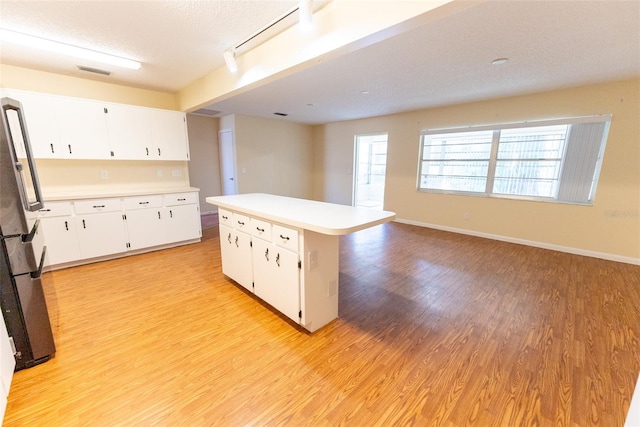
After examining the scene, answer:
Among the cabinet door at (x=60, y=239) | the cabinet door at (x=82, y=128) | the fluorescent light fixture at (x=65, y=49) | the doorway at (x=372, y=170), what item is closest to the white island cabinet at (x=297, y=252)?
the fluorescent light fixture at (x=65, y=49)

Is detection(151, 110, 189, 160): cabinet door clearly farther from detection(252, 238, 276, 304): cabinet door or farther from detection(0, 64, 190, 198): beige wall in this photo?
detection(252, 238, 276, 304): cabinet door

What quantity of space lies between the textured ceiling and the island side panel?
1.69 m

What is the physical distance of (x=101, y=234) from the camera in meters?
3.36

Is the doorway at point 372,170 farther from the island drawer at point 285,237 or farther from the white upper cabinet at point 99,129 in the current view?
the island drawer at point 285,237

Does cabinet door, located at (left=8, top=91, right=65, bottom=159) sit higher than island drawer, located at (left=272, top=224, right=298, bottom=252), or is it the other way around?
cabinet door, located at (left=8, top=91, right=65, bottom=159)

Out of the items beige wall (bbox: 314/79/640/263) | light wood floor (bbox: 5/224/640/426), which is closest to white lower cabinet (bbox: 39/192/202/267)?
light wood floor (bbox: 5/224/640/426)

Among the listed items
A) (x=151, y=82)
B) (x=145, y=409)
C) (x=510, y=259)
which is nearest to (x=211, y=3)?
(x=151, y=82)

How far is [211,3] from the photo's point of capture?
1886mm

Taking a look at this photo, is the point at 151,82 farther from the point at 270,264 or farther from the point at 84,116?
the point at 270,264

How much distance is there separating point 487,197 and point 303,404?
4.64m

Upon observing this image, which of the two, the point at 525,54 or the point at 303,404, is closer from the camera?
the point at 303,404

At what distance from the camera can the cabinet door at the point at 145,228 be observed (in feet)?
11.8

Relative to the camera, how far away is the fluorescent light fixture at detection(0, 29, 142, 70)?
2.31 m

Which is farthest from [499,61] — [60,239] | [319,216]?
[60,239]
